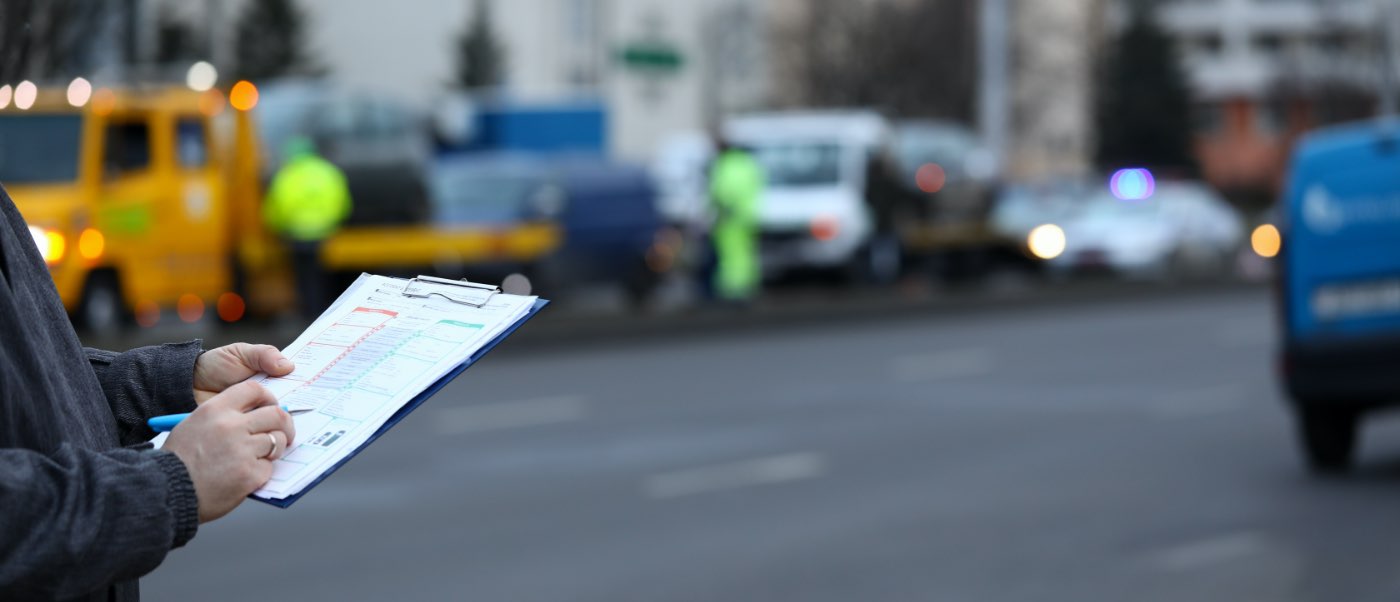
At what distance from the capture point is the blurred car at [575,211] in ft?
72.3

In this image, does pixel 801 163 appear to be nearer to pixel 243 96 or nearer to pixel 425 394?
pixel 243 96

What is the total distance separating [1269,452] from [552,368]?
7.16 meters

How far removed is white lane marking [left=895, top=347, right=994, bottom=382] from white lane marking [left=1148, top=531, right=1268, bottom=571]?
8177 mm

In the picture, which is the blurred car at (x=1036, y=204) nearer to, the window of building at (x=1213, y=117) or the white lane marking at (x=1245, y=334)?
the white lane marking at (x=1245, y=334)

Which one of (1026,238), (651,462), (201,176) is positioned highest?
(201,176)

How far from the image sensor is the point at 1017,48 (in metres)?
66.5

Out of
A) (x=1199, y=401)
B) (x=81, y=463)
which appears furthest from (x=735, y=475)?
(x=81, y=463)

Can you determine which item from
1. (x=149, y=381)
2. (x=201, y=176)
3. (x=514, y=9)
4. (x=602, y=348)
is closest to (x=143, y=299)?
(x=201, y=176)

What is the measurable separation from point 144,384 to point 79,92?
14.5 metres

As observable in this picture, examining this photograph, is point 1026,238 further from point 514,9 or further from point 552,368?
point 514,9

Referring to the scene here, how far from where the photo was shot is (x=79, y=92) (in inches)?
647

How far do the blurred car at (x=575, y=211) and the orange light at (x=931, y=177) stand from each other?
511cm

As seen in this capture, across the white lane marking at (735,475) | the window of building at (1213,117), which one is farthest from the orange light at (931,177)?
the window of building at (1213,117)

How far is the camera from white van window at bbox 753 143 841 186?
26141 mm
